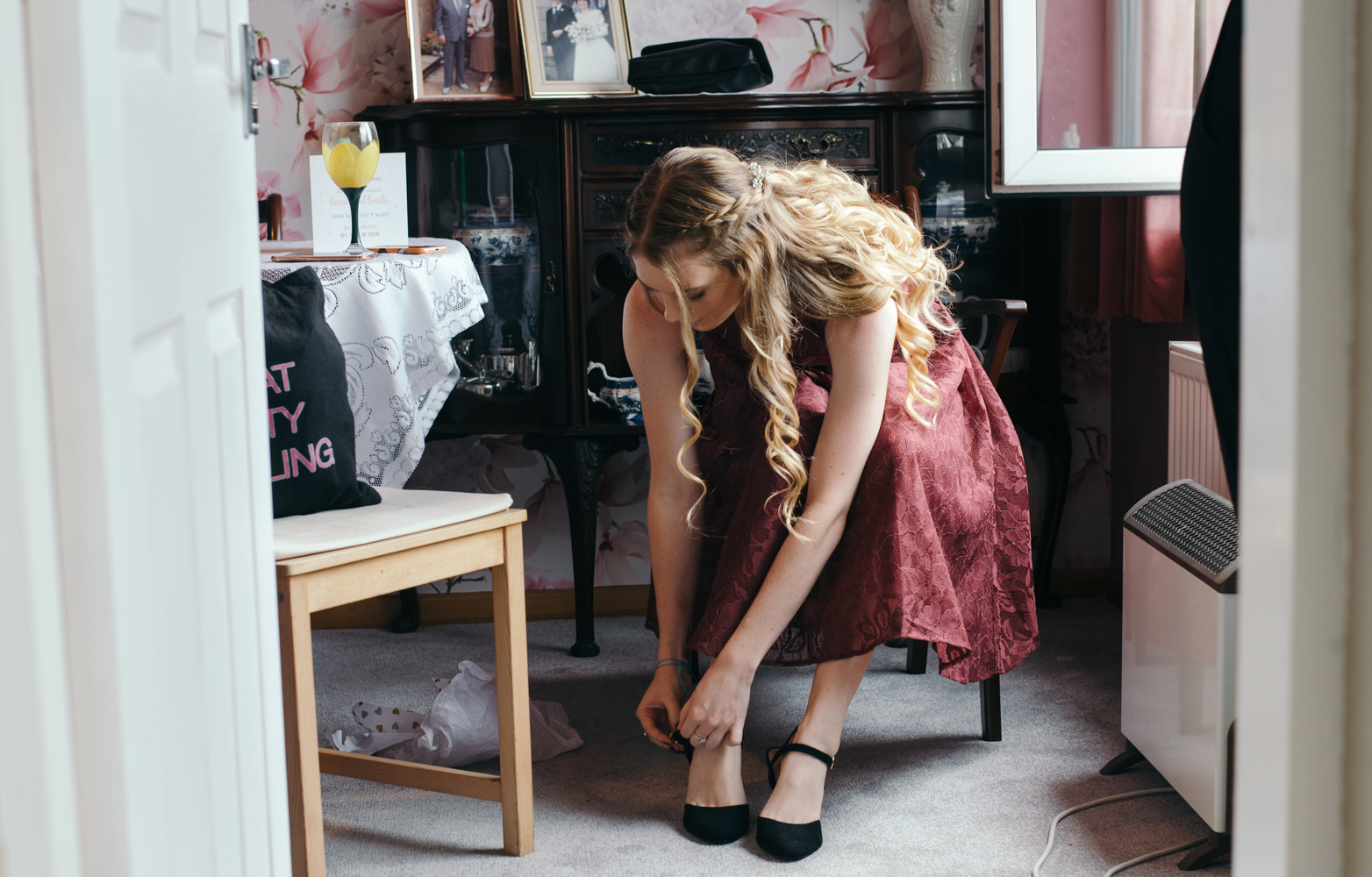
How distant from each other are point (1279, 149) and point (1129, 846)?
121cm

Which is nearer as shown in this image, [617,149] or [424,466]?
[617,149]

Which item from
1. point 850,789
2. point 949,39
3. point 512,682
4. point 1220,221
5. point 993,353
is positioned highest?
point 949,39

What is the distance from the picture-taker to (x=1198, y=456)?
1812mm

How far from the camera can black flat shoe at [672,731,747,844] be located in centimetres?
150

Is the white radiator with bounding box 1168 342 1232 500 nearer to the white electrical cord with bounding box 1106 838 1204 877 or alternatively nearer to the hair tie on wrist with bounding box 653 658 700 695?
the white electrical cord with bounding box 1106 838 1204 877

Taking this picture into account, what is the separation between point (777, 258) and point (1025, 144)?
65 centimetres

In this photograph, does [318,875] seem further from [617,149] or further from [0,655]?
[617,149]

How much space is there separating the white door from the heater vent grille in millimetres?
1052

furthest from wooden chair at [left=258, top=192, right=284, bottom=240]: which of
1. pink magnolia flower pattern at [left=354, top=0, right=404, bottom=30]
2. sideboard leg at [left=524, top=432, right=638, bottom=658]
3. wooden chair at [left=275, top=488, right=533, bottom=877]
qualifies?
wooden chair at [left=275, top=488, right=533, bottom=877]

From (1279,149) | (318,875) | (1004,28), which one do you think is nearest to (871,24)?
(1004,28)

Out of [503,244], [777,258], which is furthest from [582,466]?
[777,258]

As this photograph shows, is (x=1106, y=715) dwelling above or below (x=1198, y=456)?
below

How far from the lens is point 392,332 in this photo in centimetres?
153

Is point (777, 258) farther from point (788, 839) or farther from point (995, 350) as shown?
point (788, 839)
